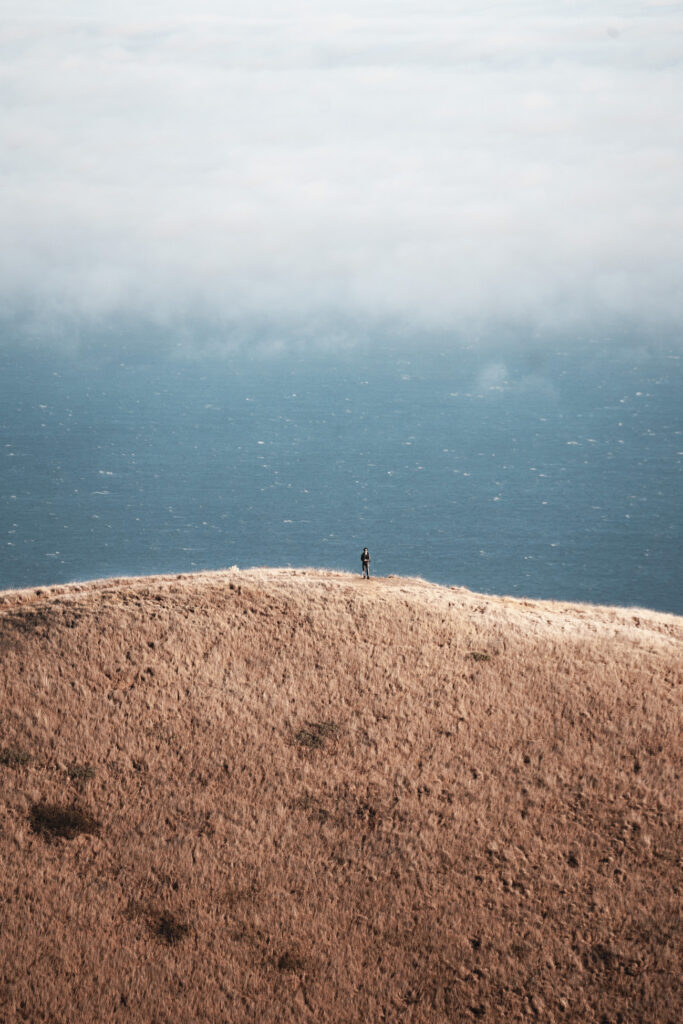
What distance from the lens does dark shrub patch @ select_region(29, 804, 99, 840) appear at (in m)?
31.5

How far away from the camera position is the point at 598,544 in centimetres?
19750

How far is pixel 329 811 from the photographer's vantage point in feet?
109

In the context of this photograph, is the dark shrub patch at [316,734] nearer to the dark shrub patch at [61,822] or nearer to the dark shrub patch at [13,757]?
the dark shrub patch at [61,822]

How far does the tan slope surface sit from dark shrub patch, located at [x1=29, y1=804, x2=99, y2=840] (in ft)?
0.25

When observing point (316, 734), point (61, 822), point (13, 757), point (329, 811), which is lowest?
point (61, 822)

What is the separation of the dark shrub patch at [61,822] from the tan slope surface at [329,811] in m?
0.08

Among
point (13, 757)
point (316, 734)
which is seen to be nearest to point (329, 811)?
point (316, 734)

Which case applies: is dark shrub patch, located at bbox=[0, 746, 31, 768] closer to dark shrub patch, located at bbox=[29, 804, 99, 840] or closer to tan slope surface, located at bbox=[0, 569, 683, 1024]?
tan slope surface, located at bbox=[0, 569, 683, 1024]

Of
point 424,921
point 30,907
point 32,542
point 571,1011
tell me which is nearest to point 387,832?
point 424,921

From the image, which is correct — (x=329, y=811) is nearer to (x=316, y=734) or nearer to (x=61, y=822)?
(x=316, y=734)

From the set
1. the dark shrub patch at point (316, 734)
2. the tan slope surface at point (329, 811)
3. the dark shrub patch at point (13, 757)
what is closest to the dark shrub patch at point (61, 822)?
the tan slope surface at point (329, 811)

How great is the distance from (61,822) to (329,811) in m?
9.05

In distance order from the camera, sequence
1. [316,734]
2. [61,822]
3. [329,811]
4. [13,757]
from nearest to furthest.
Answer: [61,822] < [329,811] < [13,757] < [316,734]

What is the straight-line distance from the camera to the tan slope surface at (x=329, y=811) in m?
27.0
